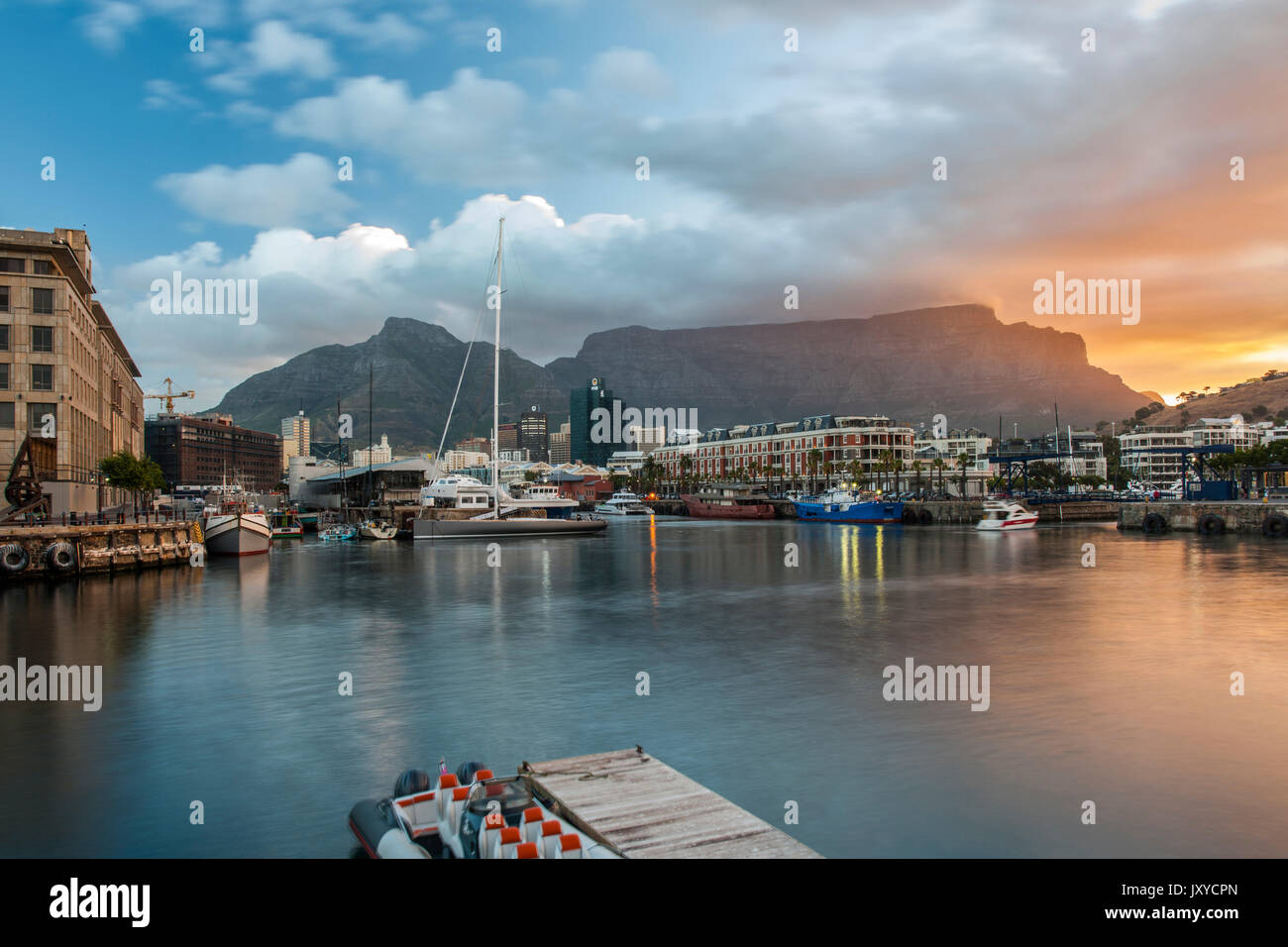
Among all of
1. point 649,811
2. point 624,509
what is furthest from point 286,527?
point 649,811

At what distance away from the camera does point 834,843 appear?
1255cm

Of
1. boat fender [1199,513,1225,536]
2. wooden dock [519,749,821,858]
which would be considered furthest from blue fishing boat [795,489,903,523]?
wooden dock [519,749,821,858]

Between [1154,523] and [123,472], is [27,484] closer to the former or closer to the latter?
[123,472]

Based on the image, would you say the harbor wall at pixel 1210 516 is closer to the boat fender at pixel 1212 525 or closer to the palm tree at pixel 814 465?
the boat fender at pixel 1212 525

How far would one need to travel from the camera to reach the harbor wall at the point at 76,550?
4919 centimetres

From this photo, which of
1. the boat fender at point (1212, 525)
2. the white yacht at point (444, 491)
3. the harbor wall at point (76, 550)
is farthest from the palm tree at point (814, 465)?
the harbor wall at point (76, 550)

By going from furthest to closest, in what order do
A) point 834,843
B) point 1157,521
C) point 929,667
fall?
point 1157,521
point 929,667
point 834,843

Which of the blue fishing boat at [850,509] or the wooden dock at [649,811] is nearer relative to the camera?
the wooden dock at [649,811]

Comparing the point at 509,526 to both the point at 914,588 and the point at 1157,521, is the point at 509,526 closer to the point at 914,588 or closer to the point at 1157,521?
the point at 914,588

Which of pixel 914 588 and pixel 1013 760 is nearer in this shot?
pixel 1013 760

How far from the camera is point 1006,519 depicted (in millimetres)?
100938

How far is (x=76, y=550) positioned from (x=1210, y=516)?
9908cm
